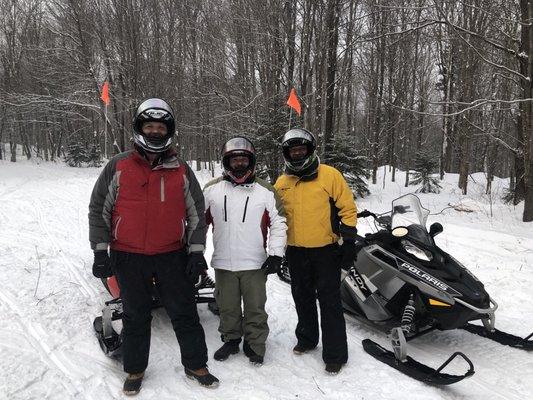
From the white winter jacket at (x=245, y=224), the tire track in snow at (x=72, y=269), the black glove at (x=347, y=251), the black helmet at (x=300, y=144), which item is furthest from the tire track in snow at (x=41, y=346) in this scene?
the black helmet at (x=300, y=144)

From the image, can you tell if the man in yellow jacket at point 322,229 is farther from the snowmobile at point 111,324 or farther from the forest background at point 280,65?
the forest background at point 280,65

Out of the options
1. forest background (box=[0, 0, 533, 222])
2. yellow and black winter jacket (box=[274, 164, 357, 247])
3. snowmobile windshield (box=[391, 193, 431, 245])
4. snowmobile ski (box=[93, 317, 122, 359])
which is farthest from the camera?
forest background (box=[0, 0, 533, 222])

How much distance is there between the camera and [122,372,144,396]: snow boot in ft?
9.81

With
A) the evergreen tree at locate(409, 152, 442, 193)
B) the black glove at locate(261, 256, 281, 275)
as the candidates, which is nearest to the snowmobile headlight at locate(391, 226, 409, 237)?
the black glove at locate(261, 256, 281, 275)

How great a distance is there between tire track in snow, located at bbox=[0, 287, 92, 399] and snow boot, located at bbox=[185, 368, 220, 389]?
770 millimetres

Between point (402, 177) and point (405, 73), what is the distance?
6.96 m

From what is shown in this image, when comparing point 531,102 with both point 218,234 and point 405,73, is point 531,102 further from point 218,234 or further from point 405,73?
point 405,73

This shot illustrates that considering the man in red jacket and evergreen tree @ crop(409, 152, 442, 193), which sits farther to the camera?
evergreen tree @ crop(409, 152, 442, 193)

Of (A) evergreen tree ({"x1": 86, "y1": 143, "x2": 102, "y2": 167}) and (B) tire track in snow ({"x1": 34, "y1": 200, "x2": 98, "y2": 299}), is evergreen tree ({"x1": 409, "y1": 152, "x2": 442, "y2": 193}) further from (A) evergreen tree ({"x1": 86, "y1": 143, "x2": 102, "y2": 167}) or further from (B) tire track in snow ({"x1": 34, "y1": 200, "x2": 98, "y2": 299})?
(A) evergreen tree ({"x1": 86, "y1": 143, "x2": 102, "y2": 167})

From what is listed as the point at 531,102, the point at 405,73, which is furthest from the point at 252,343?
the point at 405,73

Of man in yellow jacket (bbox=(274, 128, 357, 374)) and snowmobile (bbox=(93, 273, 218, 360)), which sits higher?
man in yellow jacket (bbox=(274, 128, 357, 374))

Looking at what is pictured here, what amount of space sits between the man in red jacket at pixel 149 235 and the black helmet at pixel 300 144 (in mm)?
874

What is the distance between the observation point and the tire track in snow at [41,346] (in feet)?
9.67

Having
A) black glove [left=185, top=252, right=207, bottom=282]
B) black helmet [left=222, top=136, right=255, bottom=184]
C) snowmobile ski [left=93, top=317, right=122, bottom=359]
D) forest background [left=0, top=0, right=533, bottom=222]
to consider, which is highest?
forest background [left=0, top=0, right=533, bottom=222]
